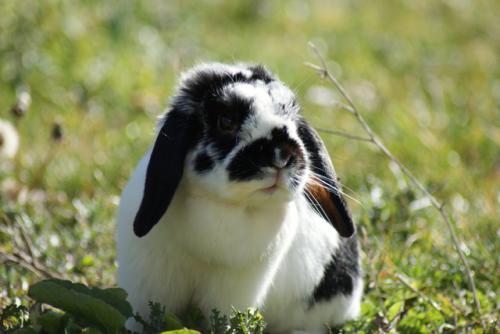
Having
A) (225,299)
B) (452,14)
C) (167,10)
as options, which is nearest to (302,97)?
(167,10)

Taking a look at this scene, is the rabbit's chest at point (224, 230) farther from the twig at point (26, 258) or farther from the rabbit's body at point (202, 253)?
the twig at point (26, 258)

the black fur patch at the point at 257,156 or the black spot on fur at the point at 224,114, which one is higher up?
the black spot on fur at the point at 224,114

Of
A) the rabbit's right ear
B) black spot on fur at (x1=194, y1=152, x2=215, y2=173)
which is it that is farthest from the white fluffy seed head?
black spot on fur at (x1=194, y1=152, x2=215, y2=173)

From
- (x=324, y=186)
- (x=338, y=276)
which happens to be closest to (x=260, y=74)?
(x=324, y=186)

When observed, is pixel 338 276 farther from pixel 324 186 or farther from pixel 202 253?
pixel 202 253

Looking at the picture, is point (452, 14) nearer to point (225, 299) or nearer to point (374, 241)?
point (374, 241)

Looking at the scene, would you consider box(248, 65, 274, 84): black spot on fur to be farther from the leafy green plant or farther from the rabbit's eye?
the leafy green plant

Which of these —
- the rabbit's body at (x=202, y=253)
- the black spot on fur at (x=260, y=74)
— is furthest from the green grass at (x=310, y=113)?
the black spot on fur at (x=260, y=74)
